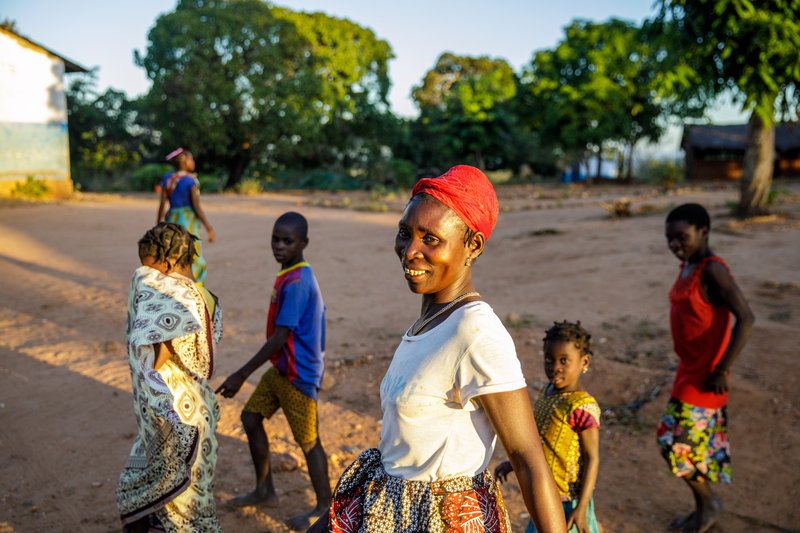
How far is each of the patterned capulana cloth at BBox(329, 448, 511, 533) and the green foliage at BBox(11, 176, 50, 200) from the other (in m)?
18.1

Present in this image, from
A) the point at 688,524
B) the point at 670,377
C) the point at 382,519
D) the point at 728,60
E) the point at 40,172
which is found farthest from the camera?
the point at 40,172

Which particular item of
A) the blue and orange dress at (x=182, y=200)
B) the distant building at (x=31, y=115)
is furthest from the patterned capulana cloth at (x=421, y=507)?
the distant building at (x=31, y=115)

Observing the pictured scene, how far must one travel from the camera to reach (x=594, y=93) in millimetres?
30734

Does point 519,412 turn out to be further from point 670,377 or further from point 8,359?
point 8,359

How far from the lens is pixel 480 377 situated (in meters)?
1.45

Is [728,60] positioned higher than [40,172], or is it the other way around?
[728,60]

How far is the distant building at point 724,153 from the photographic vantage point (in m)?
31.8

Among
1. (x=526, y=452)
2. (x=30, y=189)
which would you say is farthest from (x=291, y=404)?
(x=30, y=189)

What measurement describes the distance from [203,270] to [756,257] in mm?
8284

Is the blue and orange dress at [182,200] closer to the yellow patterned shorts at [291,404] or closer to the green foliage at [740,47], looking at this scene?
the yellow patterned shorts at [291,404]

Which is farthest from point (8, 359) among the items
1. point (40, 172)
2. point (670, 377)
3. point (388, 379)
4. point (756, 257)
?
point (40, 172)

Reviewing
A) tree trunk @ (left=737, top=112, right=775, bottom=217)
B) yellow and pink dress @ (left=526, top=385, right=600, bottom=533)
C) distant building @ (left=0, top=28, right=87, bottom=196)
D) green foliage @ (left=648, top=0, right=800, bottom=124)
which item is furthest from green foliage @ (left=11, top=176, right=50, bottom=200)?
yellow and pink dress @ (left=526, top=385, right=600, bottom=533)

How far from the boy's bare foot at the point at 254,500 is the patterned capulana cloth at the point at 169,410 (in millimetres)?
752

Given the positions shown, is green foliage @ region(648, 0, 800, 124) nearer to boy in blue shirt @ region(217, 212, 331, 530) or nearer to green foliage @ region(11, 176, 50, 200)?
boy in blue shirt @ region(217, 212, 331, 530)
